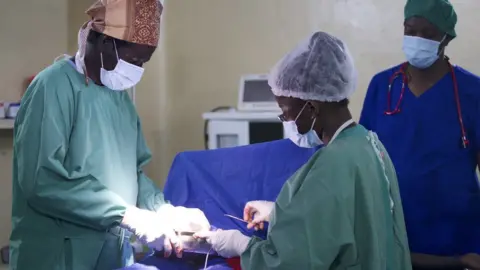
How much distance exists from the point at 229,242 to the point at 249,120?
4.88ft

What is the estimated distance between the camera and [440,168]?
193cm

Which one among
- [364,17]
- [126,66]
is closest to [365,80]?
[364,17]

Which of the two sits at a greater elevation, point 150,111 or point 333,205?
point 333,205

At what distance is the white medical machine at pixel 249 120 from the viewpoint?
2938 mm

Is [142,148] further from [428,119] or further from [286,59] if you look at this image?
[428,119]

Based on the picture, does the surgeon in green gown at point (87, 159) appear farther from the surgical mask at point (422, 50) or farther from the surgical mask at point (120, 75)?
the surgical mask at point (422, 50)

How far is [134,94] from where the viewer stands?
3.31 metres

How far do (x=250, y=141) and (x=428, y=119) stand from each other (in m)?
1.20

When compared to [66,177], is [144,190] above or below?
below

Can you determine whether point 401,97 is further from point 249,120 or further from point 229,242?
point 249,120

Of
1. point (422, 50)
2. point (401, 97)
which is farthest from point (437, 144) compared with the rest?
point (422, 50)

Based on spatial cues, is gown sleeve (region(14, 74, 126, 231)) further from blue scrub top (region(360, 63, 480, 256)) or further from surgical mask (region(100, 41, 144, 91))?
blue scrub top (region(360, 63, 480, 256))

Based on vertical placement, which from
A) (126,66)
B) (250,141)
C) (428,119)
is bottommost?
(250,141)

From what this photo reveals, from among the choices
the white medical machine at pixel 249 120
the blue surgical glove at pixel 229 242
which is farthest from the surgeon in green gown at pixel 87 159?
the white medical machine at pixel 249 120
